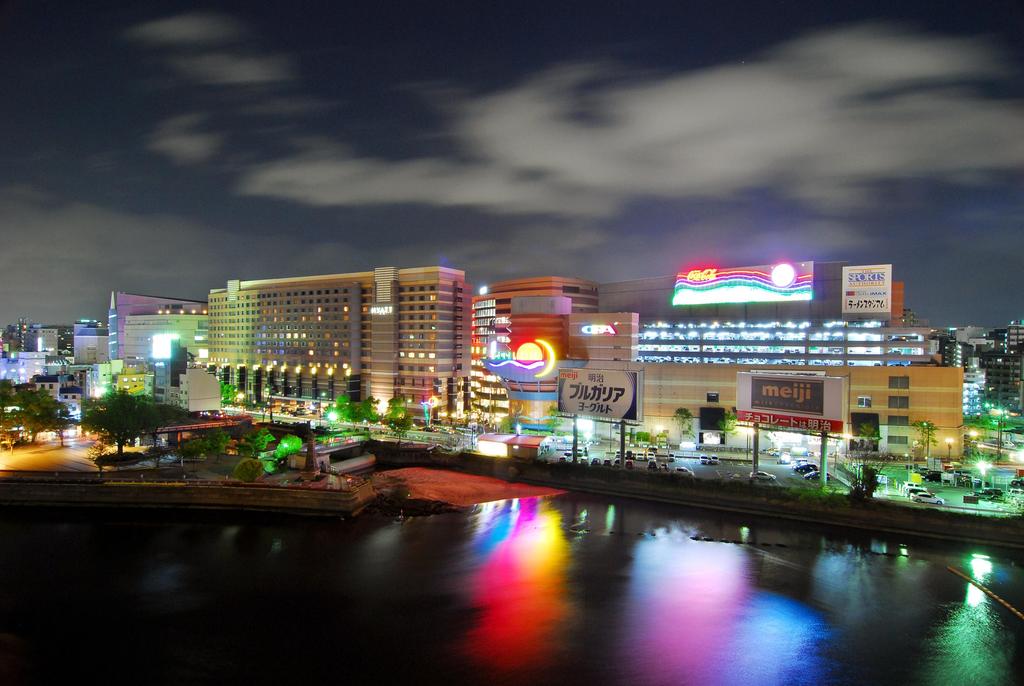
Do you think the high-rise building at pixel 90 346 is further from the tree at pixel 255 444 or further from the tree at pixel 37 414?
the tree at pixel 255 444

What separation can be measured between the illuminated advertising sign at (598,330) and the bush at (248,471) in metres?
24.7

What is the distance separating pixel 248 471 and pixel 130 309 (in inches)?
2637

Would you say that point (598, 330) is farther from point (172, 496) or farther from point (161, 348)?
point (161, 348)

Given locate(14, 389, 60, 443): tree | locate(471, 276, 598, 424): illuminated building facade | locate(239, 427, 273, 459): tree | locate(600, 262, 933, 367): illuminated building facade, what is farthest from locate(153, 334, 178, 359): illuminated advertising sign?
locate(600, 262, 933, 367): illuminated building facade

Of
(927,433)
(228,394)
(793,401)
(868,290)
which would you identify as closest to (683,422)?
(793,401)

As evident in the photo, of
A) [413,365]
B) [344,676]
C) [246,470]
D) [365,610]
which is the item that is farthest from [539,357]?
[344,676]

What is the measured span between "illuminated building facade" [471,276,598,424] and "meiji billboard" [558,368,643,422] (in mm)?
10601

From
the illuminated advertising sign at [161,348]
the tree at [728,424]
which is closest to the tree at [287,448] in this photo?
the tree at [728,424]

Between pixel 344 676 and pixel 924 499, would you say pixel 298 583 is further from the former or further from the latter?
pixel 924 499

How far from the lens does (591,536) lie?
71.5 ft

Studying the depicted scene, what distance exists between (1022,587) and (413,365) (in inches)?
1642

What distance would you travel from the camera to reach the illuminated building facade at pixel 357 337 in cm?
5009

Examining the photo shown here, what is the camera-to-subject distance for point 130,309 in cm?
7738

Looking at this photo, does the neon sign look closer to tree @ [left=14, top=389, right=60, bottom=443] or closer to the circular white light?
the circular white light
